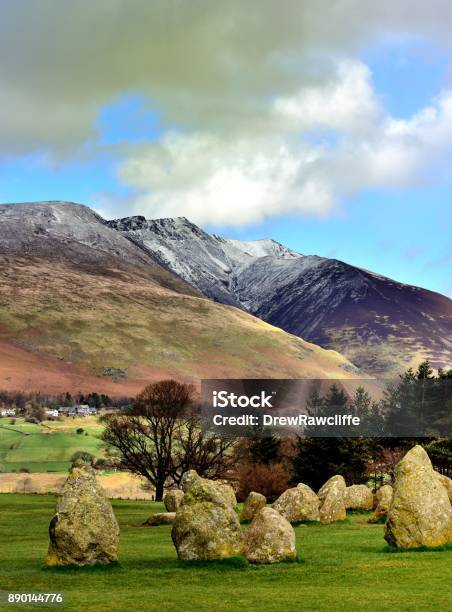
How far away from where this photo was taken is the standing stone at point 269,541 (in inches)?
989

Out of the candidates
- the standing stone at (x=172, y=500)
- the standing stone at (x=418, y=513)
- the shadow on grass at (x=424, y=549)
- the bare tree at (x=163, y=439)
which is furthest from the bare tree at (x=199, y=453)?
the shadow on grass at (x=424, y=549)

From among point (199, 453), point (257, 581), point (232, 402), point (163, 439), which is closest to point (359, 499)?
point (199, 453)

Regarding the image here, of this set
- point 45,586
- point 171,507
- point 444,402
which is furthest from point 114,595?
point 444,402

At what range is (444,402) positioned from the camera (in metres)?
81.2

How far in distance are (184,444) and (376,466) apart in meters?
19.3

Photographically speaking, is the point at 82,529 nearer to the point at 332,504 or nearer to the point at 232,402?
the point at 332,504

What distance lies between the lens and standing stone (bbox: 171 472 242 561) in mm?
25078

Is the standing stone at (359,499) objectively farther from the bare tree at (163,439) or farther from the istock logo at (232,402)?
the istock logo at (232,402)

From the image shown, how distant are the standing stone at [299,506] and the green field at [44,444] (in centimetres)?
6607

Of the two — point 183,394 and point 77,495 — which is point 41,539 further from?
point 183,394

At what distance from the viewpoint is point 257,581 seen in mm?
22094

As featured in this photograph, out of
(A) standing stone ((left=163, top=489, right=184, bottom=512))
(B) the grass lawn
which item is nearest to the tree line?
(A) standing stone ((left=163, top=489, right=184, bottom=512))

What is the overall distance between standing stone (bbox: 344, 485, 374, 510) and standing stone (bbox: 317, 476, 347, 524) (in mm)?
6878

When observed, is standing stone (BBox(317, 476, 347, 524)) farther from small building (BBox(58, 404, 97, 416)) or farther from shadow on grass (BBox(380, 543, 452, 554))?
small building (BBox(58, 404, 97, 416))
